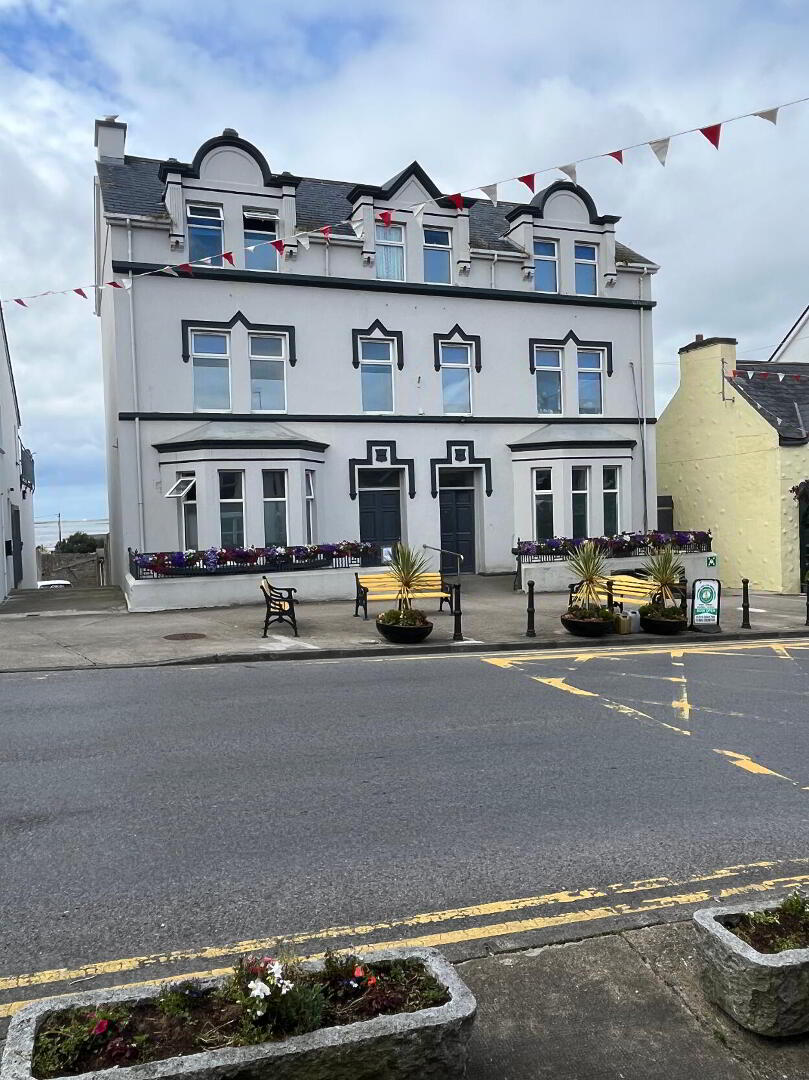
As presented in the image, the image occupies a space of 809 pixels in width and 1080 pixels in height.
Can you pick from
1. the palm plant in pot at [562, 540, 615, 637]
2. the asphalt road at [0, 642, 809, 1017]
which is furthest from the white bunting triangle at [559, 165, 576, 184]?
the asphalt road at [0, 642, 809, 1017]

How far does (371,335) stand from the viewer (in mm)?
22688

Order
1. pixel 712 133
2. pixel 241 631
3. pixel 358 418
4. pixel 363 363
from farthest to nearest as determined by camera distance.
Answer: pixel 363 363, pixel 358 418, pixel 241 631, pixel 712 133

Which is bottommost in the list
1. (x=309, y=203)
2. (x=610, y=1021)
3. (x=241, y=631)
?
(x=610, y=1021)

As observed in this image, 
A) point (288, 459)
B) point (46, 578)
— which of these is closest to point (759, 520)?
point (288, 459)

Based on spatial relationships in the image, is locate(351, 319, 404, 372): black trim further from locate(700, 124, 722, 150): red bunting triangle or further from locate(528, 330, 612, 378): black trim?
locate(700, 124, 722, 150): red bunting triangle

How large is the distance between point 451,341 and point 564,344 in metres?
3.74

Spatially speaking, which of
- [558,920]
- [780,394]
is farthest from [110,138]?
[558,920]

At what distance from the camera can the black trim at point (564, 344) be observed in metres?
24.3

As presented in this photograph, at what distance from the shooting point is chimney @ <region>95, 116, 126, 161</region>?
23438mm

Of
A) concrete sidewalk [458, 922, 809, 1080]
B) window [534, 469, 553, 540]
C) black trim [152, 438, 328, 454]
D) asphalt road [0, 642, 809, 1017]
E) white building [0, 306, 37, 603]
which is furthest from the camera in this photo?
window [534, 469, 553, 540]

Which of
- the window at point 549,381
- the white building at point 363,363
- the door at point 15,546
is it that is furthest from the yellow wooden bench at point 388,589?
the door at point 15,546

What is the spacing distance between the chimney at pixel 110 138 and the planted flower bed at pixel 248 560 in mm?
12433

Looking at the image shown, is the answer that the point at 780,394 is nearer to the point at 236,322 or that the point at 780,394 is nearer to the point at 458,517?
the point at 458,517

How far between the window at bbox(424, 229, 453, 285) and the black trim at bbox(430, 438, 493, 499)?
186 inches
